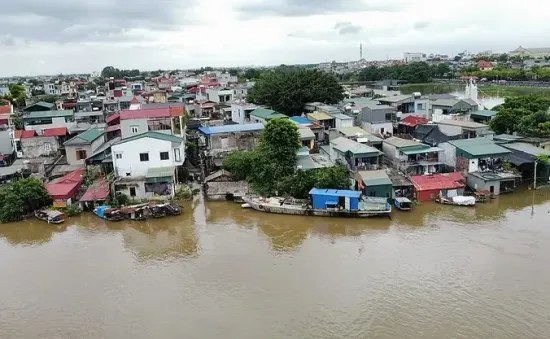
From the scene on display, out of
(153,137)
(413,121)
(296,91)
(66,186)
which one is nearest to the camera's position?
(66,186)

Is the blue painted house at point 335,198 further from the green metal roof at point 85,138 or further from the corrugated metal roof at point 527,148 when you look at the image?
the green metal roof at point 85,138

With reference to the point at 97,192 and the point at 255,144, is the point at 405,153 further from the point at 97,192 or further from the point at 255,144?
the point at 97,192

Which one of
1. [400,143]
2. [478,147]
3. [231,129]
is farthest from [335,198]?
[231,129]

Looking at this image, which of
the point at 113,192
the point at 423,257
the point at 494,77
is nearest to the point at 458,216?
the point at 423,257

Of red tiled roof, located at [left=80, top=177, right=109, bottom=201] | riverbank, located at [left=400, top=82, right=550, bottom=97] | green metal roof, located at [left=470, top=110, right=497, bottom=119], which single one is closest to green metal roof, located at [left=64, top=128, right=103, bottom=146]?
red tiled roof, located at [left=80, top=177, right=109, bottom=201]

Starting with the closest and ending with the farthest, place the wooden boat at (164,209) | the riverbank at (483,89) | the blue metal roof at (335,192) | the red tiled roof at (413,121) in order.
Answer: the blue metal roof at (335,192) < the wooden boat at (164,209) < the red tiled roof at (413,121) < the riverbank at (483,89)

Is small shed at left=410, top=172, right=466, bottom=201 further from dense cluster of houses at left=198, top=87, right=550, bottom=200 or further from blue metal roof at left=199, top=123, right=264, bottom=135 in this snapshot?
blue metal roof at left=199, top=123, right=264, bottom=135

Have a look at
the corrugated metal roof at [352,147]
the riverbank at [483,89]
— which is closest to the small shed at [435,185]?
the corrugated metal roof at [352,147]
